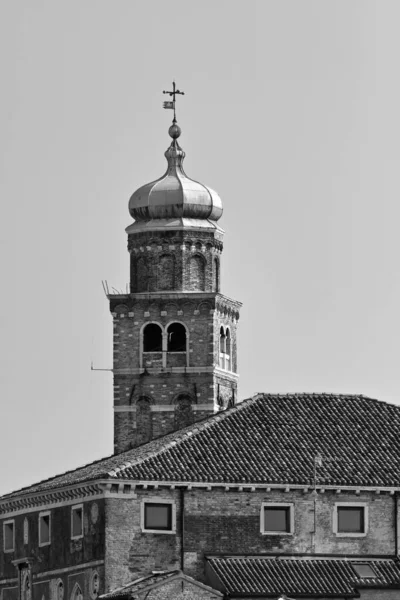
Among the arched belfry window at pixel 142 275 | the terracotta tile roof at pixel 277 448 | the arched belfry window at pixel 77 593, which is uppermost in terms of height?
the arched belfry window at pixel 142 275

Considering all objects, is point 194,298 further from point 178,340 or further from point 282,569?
point 282,569

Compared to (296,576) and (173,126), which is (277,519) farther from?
(173,126)

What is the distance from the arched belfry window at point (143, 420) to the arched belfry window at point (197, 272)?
5851 millimetres

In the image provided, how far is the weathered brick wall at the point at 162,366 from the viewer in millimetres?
129750

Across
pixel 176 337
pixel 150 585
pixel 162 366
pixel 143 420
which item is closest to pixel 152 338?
pixel 176 337

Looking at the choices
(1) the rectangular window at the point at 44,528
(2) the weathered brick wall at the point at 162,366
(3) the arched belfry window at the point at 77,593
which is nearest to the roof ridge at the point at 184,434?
(3) the arched belfry window at the point at 77,593

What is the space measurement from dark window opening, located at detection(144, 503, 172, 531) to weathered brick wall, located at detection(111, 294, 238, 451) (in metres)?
32.4

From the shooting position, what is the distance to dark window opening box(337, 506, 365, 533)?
98250 millimetres

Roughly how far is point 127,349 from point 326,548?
112ft

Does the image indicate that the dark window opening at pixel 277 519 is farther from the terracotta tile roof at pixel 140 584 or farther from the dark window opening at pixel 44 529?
the dark window opening at pixel 44 529

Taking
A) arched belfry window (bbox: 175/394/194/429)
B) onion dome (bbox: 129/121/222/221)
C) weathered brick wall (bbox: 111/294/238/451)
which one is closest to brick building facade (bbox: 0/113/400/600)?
weathered brick wall (bbox: 111/294/238/451)

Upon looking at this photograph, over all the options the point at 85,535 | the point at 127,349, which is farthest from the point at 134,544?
the point at 127,349

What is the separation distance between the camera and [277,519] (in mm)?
97750

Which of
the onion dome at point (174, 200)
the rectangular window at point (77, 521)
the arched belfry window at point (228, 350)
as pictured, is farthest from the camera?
the arched belfry window at point (228, 350)
